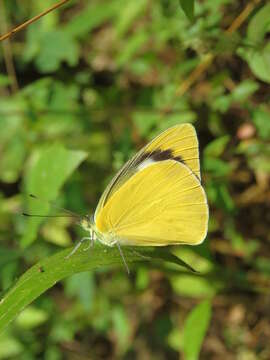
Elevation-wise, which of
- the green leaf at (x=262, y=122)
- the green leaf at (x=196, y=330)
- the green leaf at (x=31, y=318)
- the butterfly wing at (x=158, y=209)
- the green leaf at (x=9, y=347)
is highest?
the butterfly wing at (x=158, y=209)

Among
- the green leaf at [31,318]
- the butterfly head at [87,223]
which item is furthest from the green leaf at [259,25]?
the green leaf at [31,318]

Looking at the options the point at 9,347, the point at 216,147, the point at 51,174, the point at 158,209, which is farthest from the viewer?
the point at 9,347

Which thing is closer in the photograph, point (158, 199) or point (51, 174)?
point (158, 199)

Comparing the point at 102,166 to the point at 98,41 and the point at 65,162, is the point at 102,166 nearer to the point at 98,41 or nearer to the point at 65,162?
the point at 65,162

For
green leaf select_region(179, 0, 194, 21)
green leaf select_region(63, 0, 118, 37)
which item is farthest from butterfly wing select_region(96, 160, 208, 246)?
green leaf select_region(63, 0, 118, 37)

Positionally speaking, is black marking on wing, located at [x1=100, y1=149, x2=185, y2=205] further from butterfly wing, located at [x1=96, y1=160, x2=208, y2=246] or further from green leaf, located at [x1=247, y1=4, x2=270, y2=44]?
green leaf, located at [x1=247, y1=4, x2=270, y2=44]

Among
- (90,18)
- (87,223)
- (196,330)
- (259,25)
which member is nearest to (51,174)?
(87,223)

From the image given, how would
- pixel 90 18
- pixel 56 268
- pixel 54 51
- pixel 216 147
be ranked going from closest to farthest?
pixel 56 268 → pixel 216 147 → pixel 54 51 → pixel 90 18

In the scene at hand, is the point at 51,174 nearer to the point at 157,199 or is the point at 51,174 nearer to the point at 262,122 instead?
the point at 157,199

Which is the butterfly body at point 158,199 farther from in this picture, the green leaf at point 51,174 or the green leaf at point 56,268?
the green leaf at point 51,174
